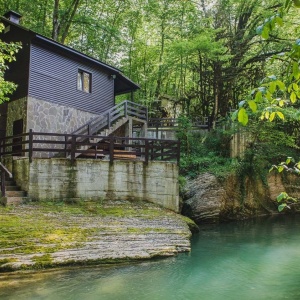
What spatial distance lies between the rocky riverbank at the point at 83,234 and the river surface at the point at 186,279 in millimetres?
354

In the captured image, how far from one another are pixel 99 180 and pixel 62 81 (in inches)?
248

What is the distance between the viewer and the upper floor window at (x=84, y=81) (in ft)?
55.6

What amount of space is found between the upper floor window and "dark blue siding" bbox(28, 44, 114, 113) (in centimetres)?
20

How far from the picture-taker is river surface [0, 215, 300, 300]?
6.70 m

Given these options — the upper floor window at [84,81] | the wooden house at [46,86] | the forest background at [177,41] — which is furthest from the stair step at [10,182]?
the forest background at [177,41]

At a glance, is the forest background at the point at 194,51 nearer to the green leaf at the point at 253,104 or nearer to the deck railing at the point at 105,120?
the deck railing at the point at 105,120

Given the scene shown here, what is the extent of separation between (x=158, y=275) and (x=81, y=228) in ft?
9.85

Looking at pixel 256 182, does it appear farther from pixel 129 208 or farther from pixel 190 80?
pixel 190 80

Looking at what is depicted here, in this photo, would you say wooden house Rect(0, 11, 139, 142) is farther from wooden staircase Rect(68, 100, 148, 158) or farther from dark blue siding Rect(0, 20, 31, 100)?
wooden staircase Rect(68, 100, 148, 158)

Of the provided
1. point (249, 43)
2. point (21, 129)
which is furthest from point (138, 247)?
point (249, 43)

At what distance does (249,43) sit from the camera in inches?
883

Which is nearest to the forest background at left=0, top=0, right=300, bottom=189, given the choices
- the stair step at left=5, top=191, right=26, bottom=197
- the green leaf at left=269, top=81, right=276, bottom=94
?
the stair step at left=5, top=191, right=26, bottom=197

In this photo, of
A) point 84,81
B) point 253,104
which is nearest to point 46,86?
point 84,81

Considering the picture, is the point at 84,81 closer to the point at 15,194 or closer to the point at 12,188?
the point at 12,188
